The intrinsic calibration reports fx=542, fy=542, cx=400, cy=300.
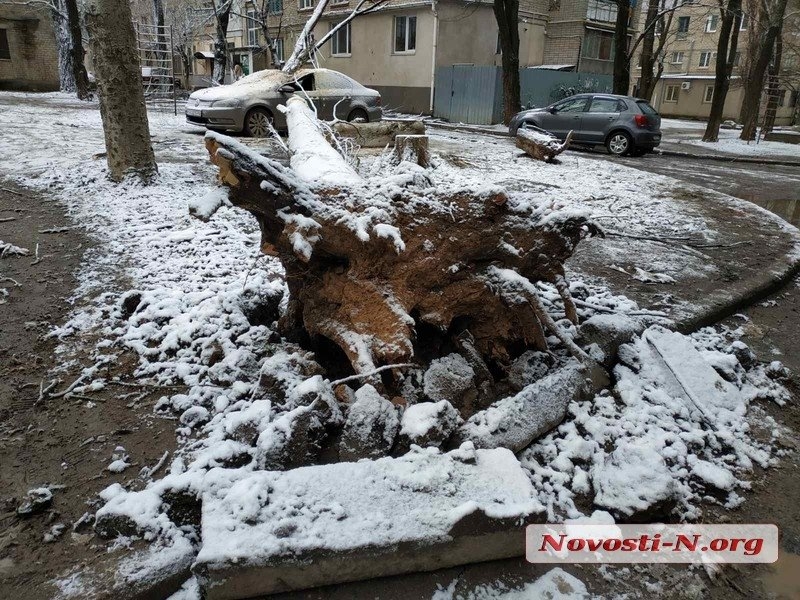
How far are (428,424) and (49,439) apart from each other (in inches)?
70.1

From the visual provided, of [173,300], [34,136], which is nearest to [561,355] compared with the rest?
[173,300]

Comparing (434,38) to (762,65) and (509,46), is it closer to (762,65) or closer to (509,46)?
(509,46)

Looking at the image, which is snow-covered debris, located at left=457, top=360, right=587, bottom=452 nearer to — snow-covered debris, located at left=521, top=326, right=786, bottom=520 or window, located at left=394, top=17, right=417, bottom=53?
snow-covered debris, located at left=521, top=326, right=786, bottom=520

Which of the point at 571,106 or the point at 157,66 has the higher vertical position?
the point at 157,66

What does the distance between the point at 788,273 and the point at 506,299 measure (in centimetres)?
372

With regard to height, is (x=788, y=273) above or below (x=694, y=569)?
above

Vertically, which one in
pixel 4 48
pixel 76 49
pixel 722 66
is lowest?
pixel 722 66

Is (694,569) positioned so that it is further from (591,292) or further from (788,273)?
(788,273)

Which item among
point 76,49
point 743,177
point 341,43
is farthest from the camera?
point 341,43

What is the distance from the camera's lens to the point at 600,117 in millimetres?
13508

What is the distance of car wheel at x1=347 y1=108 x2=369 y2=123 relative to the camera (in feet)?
42.8

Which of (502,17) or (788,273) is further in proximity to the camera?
(502,17)

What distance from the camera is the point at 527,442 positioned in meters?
2.58

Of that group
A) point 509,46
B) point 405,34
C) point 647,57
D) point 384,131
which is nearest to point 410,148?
point 384,131
